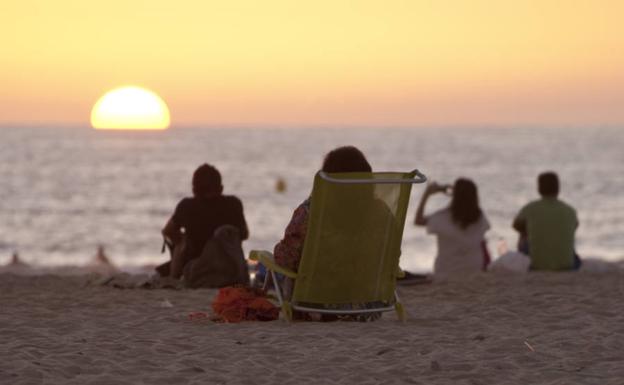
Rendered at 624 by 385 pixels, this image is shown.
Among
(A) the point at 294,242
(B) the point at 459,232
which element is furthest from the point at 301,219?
(B) the point at 459,232

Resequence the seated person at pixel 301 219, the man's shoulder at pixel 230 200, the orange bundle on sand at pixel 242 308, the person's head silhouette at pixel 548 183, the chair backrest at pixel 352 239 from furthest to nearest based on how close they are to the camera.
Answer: the person's head silhouette at pixel 548 183 → the man's shoulder at pixel 230 200 → the orange bundle on sand at pixel 242 308 → the seated person at pixel 301 219 → the chair backrest at pixel 352 239

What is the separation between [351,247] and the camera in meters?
6.87

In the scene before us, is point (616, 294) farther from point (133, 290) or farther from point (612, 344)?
point (133, 290)

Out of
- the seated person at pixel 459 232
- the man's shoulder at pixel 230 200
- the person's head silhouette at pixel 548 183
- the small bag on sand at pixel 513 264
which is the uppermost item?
the person's head silhouette at pixel 548 183

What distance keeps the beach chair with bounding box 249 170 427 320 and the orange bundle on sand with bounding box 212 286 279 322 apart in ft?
0.50

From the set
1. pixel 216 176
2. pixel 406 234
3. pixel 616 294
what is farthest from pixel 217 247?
pixel 406 234

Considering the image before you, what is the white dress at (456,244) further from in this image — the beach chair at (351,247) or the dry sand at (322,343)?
the beach chair at (351,247)

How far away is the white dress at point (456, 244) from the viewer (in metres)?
10.5

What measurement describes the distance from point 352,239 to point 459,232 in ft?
12.7

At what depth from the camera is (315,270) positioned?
6.88 metres

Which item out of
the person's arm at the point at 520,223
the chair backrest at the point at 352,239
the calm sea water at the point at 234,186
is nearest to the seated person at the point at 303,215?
the chair backrest at the point at 352,239

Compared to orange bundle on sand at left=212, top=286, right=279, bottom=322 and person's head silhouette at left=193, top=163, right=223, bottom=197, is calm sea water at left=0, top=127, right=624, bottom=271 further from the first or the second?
orange bundle on sand at left=212, top=286, right=279, bottom=322

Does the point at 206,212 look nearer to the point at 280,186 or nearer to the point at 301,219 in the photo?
Result: the point at 301,219

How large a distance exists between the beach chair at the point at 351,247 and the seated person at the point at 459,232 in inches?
130
